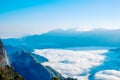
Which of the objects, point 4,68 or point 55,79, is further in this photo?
point 4,68

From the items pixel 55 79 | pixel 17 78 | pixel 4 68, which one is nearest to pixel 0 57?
pixel 4 68

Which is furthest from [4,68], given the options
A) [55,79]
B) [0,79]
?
[55,79]

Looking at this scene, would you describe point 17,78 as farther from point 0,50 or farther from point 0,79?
point 0,50

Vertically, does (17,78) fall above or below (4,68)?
below

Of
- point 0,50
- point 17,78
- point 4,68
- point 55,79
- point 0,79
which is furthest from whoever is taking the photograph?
point 0,50

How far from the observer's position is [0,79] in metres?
94.0

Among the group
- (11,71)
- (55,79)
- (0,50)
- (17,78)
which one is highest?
(0,50)

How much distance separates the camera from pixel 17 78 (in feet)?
367

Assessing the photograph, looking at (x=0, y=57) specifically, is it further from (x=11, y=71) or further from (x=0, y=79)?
(x=0, y=79)

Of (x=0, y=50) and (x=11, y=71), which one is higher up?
(x=0, y=50)

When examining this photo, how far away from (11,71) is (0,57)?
7.10 metres

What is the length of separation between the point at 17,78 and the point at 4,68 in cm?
2430

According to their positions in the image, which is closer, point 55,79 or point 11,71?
point 55,79

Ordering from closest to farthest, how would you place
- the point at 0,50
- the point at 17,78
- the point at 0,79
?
the point at 0,79 → the point at 17,78 → the point at 0,50
